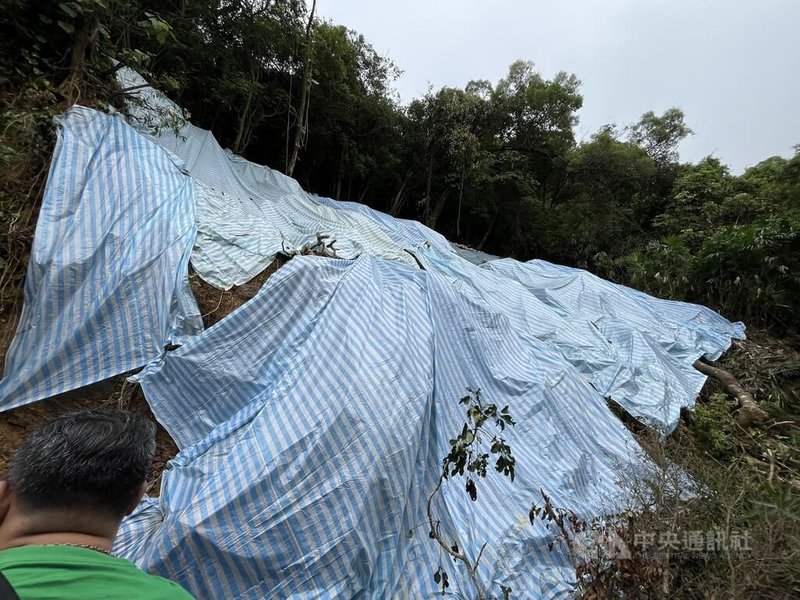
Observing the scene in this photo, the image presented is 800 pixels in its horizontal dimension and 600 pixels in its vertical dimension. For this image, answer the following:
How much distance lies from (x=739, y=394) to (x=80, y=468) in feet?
16.7

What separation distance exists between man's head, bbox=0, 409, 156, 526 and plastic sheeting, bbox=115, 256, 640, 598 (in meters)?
0.89

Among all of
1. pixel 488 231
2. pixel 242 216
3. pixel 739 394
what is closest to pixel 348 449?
pixel 242 216

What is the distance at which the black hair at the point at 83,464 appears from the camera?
2.35 feet

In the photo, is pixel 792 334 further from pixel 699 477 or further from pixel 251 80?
pixel 251 80

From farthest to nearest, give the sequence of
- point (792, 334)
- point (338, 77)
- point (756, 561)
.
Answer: point (338, 77) < point (792, 334) < point (756, 561)

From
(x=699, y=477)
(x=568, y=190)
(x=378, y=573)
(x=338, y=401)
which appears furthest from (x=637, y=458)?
(x=568, y=190)

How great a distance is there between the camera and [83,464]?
0.75 m

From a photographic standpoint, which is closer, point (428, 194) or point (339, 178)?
point (339, 178)

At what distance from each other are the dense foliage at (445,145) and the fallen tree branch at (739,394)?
185 centimetres

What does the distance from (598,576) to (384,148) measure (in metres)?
11.1

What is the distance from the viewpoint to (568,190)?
11.8 metres

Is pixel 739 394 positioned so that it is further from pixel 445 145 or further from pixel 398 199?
pixel 398 199

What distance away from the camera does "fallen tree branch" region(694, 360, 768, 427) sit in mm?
3387

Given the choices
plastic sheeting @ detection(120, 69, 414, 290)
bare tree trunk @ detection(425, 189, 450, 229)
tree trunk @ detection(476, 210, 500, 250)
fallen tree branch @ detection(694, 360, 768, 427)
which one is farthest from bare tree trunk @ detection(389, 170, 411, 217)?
fallen tree branch @ detection(694, 360, 768, 427)
